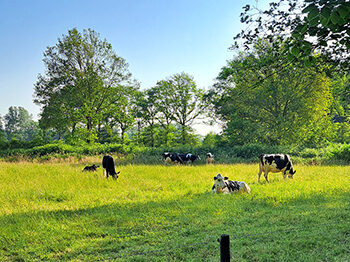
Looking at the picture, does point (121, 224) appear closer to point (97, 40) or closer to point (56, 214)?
point (56, 214)

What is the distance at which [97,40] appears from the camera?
1226 inches

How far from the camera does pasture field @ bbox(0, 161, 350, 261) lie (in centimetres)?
464

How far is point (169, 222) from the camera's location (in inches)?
243

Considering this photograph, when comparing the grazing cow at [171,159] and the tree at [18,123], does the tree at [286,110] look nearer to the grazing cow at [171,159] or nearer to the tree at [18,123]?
the grazing cow at [171,159]

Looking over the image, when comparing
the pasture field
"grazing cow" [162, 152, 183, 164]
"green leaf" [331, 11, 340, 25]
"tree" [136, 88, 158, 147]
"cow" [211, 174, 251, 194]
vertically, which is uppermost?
"tree" [136, 88, 158, 147]

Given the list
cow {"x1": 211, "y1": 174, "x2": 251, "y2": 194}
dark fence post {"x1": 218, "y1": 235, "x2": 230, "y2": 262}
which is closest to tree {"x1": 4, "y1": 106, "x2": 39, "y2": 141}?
cow {"x1": 211, "y1": 174, "x2": 251, "y2": 194}

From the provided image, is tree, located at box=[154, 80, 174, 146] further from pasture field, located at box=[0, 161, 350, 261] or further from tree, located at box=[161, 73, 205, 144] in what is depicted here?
pasture field, located at box=[0, 161, 350, 261]

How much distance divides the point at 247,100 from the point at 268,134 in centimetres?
367

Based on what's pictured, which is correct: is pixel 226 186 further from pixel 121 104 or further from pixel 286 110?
pixel 121 104

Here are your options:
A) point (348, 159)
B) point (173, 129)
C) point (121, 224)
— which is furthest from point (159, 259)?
point (173, 129)

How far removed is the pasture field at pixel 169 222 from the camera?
4.64m

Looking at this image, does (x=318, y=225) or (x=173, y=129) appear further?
(x=173, y=129)

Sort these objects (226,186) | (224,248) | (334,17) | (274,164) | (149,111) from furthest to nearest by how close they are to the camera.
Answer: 1. (149,111)
2. (274,164)
3. (226,186)
4. (224,248)
5. (334,17)

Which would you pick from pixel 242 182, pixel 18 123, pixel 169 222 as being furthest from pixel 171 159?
pixel 18 123
